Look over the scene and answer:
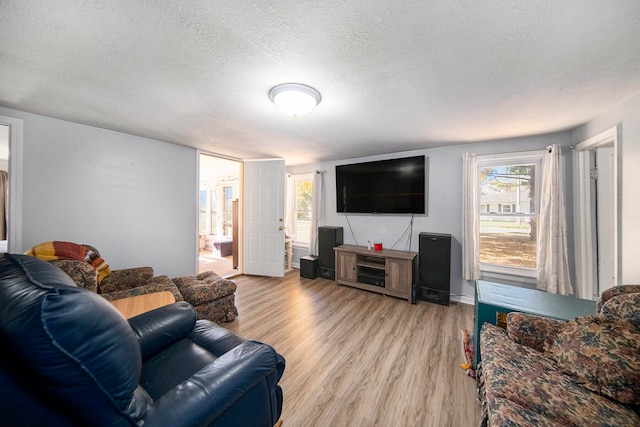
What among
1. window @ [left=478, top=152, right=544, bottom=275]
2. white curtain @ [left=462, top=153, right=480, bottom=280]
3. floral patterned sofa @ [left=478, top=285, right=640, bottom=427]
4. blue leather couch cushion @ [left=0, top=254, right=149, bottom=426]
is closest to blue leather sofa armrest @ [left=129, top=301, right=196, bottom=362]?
blue leather couch cushion @ [left=0, top=254, right=149, bottom=426]

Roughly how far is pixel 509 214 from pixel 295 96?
3.19m

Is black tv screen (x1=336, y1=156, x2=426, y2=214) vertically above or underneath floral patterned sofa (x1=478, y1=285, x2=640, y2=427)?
above

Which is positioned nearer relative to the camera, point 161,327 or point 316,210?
point 161,327

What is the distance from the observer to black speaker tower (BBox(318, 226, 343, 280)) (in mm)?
4180

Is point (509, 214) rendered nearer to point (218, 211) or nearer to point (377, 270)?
point (377, 270)

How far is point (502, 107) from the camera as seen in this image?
2025 millimetres

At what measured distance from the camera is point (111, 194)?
2746mm

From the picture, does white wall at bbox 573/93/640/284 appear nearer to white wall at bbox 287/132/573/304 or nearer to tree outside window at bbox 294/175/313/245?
white wall at bbox 287/132/573/304

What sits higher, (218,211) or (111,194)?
(111,194)

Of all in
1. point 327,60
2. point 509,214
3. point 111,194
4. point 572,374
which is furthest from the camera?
point 509,214

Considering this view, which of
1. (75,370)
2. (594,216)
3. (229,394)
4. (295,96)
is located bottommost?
(229,394)

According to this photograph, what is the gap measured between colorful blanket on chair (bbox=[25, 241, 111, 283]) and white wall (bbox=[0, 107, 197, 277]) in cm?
41

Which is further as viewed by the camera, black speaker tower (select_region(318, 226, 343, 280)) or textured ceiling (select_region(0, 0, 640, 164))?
black speaker tower (select_region(318, 226, 343, 280))

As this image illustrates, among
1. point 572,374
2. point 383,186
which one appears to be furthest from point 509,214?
point 572,374
